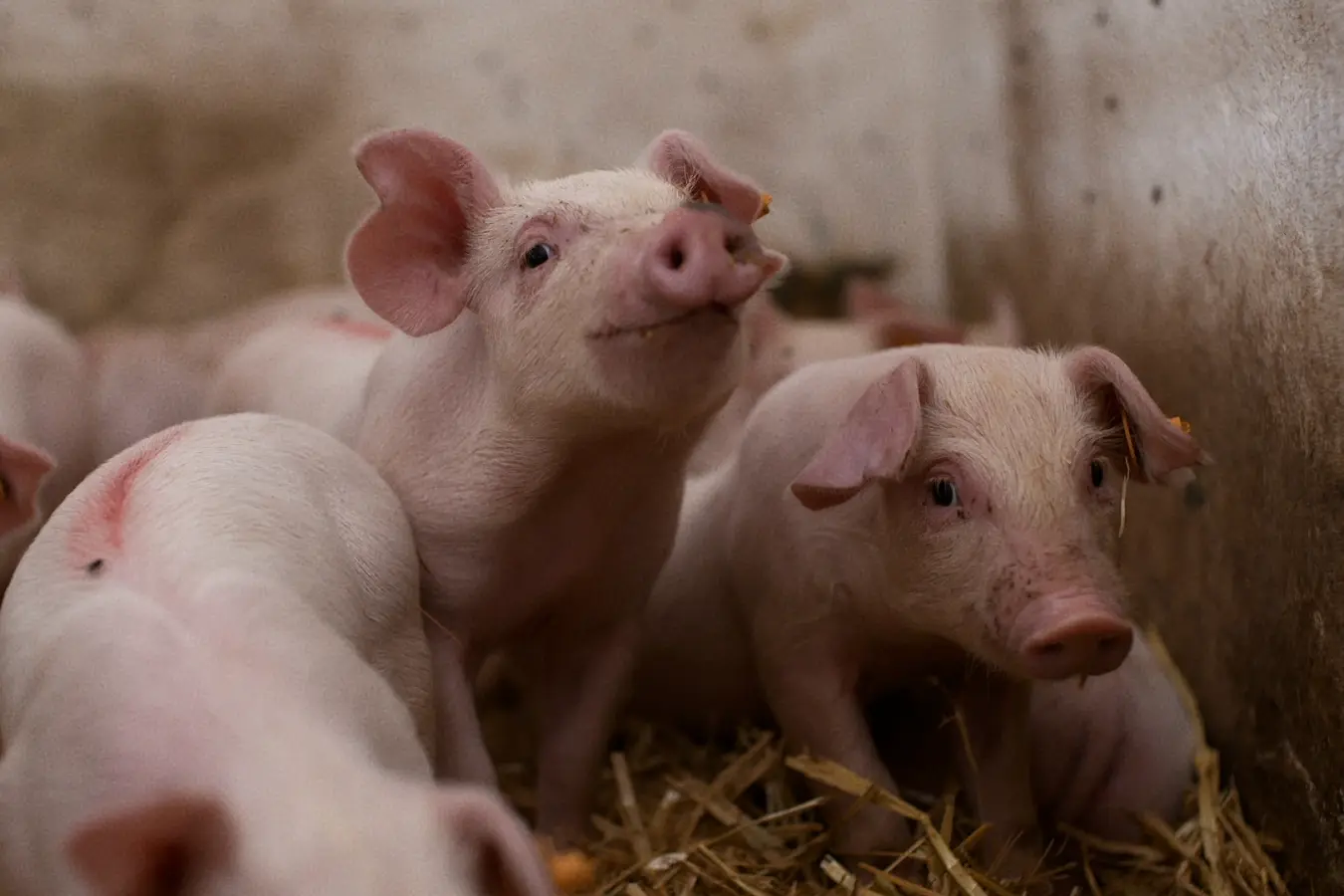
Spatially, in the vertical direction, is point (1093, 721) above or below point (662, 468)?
below

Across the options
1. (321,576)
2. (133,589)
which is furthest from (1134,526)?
(133,589)

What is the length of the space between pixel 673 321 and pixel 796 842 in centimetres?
104

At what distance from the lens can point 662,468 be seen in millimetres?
2250

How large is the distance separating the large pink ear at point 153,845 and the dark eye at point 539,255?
108 cm

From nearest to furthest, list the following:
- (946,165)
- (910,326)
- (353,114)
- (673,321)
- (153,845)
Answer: (153,845)
(673,321)
(910,326)
(353,114)
(946,165)

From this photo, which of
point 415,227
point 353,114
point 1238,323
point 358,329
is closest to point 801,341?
point 358,329

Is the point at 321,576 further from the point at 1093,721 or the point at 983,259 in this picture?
the point at 983,259

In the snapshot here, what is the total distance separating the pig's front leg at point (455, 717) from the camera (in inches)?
85.6

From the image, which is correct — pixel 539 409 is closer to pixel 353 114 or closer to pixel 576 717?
pixel 576 717

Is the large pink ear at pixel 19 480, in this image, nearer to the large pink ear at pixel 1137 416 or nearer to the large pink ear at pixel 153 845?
the large pink ear at pixel 153 845

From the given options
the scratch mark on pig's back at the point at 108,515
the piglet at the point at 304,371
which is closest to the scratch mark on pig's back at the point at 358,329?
the piglet at the point at 304,371

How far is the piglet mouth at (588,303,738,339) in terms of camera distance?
1842mm

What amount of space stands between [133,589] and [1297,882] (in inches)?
68.4

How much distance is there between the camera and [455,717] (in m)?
2.21
